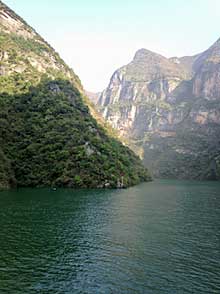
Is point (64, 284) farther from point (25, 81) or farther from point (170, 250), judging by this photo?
point (25, 81)

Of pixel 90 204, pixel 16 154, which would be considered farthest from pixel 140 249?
pixel 16 154

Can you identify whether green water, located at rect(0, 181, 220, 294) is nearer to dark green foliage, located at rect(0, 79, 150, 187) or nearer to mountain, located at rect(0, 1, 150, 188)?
mountain, located at rect(0, 1, 150, 188)

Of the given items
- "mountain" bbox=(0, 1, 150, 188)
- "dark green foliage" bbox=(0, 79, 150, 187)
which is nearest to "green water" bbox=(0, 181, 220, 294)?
"mountain" bbox=(0, 1, 150, 188)

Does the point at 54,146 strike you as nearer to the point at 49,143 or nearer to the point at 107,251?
the point at 49,143

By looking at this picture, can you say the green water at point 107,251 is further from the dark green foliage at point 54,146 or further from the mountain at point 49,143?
the dark green foliage at point 54,146

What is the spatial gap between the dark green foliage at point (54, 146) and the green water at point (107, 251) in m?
55.1

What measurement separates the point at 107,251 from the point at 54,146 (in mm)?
96007

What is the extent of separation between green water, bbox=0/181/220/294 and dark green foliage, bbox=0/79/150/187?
55.1 metres

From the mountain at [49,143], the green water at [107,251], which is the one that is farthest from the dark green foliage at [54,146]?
the green water at [107,251]

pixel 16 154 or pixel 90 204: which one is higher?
pixel 16 154

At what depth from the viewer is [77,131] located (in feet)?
471

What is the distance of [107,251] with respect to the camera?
1599 inches

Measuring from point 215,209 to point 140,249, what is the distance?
3962cm

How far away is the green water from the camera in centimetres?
3023
